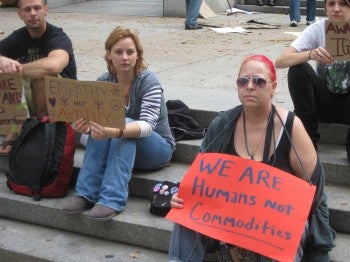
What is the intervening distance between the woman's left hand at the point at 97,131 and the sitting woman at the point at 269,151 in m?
0.77

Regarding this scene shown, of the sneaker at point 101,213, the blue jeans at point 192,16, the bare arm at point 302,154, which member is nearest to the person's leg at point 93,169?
the sneaker at point 101,213

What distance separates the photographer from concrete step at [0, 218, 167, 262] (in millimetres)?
4191

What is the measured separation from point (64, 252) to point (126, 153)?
707 millimetres

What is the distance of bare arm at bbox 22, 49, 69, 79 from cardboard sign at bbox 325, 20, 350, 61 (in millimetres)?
1787

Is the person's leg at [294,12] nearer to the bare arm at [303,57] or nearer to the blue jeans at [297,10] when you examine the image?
the blue jeans at [297,10]

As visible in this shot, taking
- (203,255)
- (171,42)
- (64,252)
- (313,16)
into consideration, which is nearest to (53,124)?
(64,252)

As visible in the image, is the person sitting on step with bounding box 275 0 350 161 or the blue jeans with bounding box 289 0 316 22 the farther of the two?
the blue jeans with bounding box 289 0 316 22

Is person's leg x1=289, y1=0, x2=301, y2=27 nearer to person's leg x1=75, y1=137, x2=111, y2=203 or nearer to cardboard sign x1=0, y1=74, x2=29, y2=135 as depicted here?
cardboard sign x1=0, y1=74, x2=29, y2=135

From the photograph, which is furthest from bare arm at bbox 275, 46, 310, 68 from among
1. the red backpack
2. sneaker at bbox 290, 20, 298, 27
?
sneaker at bbox 290, 20, 298, 27

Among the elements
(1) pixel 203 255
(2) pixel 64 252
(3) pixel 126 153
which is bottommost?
(2) pixel 64 252

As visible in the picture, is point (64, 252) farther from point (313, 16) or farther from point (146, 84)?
point (313, 16)

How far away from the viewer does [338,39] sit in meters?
4.09

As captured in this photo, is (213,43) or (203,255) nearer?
(203,255)

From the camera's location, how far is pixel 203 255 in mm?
3531
